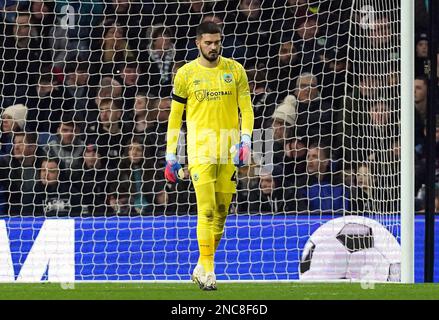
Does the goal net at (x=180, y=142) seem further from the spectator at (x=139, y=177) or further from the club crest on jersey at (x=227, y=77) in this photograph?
the club crest on jersey at (x=227, y=77)

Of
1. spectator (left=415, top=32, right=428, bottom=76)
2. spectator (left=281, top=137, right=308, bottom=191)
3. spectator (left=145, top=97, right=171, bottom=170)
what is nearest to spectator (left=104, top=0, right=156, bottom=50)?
spectator (left=145, top=97, right=171, bottom=170)

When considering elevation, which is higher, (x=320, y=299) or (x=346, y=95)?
(x=346, y=95)

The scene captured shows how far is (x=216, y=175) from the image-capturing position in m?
9.45

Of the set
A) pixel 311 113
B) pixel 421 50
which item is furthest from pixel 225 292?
pixel 421 50

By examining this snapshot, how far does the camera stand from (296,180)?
469 inches

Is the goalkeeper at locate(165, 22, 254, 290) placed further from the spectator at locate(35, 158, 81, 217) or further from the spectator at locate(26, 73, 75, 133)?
the spectator at locate(26, 73, 75, 133)

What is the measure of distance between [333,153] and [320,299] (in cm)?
390

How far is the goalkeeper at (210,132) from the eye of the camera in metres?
9.30

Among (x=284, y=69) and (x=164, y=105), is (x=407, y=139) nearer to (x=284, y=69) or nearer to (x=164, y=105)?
(x=284, y=69)

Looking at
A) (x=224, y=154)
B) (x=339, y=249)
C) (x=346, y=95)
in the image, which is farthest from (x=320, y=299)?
(x=346, y=95)

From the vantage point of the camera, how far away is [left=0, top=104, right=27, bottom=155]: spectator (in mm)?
12008

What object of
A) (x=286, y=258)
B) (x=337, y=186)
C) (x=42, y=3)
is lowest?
(x=286, y=258)

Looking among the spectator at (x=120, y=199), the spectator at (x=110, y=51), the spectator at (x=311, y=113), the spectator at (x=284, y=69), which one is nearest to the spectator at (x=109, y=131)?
the spectator at (x=120, y=199)

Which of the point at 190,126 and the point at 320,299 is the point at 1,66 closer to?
the point at 190,126
